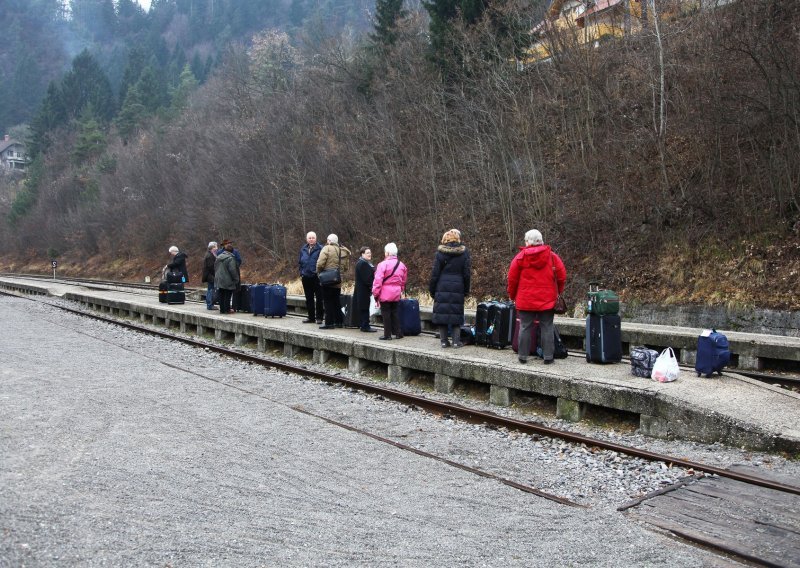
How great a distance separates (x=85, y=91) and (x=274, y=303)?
98500mm

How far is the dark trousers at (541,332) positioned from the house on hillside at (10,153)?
138020 mm

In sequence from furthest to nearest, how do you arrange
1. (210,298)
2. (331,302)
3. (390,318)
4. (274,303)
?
(210,298)
(274,303)
(331,302)
(390,318)

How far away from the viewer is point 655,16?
71.4ft

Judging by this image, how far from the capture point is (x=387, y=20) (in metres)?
42.9

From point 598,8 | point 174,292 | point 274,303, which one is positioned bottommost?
point 274,303

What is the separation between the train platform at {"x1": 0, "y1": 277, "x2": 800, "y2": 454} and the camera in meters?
7.59

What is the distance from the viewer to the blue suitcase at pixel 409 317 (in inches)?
552

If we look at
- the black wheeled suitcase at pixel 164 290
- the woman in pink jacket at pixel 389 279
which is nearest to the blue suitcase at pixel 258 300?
the black wheeled suitcase at pixel 164 290

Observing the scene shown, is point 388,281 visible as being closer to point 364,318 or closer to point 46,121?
point 364,318

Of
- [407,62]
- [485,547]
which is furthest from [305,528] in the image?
[407,62]

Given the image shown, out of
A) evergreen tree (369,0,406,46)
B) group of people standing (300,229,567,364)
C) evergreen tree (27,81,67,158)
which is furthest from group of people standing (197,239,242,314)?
evergreen tree (27,81,67,158)

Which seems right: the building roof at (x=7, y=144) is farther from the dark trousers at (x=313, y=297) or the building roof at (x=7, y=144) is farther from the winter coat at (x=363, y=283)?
the winter coat at (x=363, y=283)

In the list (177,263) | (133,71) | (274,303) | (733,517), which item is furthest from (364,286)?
(133,71)

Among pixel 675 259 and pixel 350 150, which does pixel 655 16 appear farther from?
pixel 350 150
